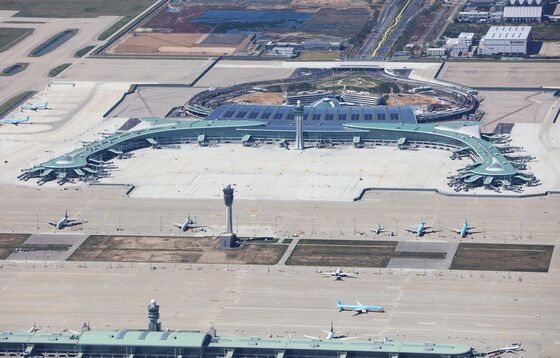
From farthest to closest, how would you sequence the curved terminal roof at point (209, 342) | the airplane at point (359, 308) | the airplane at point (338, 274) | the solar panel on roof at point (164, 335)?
the airplane at point (338, 274)
the airplane at point (359, 308)
the solar panel on roof at point (164, 335)
the curved terminal roof at point (209, 342)

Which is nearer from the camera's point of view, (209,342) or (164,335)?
(209,342)

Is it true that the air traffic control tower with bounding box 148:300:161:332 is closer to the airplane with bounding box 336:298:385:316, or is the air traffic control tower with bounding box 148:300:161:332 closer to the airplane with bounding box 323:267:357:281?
the airplane with bounding box 336:298:385:316

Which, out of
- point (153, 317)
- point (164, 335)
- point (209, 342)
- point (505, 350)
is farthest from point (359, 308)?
point (153, 317)

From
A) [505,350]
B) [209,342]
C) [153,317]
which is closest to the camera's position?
[209,342]

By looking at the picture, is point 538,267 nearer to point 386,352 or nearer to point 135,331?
point 386,352

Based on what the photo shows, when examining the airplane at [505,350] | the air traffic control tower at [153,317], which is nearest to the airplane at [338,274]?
the airplane at [505,350]

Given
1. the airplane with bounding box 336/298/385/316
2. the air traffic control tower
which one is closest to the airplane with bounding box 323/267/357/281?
the airplane with bounding box 336/298/385/316

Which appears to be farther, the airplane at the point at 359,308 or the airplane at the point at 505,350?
the airplane at the point at 359,308

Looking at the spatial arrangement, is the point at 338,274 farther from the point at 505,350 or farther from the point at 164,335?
the point at 164,335

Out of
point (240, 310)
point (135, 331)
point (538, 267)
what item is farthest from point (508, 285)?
point (135, 331)

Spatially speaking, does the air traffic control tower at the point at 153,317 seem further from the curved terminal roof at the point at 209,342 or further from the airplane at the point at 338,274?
the airplane at the point at 338,274

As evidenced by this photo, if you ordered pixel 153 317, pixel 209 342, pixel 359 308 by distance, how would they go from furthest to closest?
1. pixel 359 308
2. pixel 153 317
3. pixel 209 342
